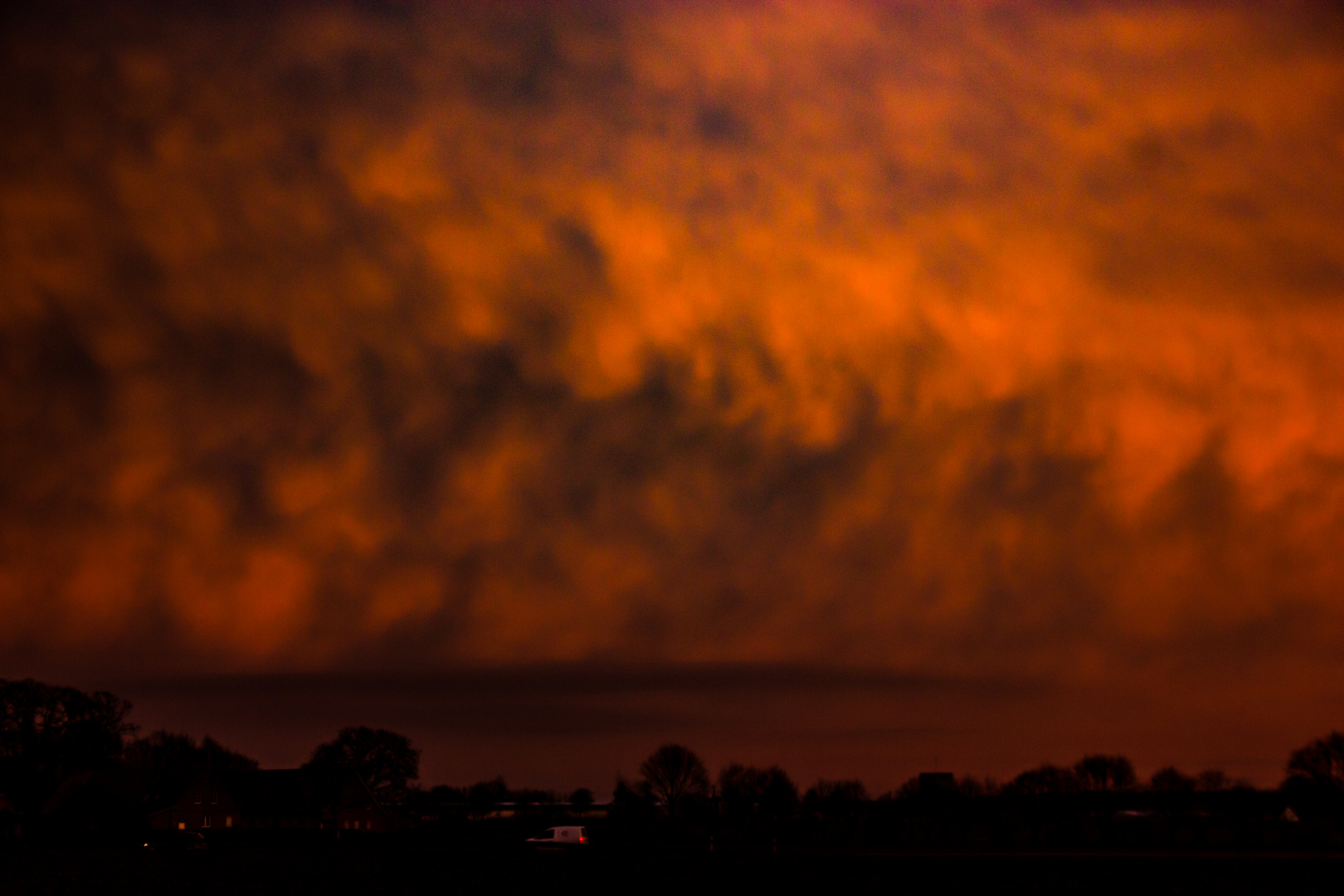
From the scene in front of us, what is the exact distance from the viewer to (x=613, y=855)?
251 ft

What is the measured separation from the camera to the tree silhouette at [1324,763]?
167250 millimetres

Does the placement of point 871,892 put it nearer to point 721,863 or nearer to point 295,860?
point 721,863

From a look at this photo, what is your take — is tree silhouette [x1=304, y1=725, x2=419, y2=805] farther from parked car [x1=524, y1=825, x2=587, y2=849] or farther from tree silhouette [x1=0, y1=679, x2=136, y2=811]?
parked car [x1=524, y1=825, x2=587, y2=849]

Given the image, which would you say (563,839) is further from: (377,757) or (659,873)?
(377,757)

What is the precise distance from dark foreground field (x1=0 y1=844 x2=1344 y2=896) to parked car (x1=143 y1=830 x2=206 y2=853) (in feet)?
25.5

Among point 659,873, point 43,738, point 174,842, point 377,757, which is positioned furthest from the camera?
point 377,757

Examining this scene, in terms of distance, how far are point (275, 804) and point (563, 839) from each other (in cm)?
7576

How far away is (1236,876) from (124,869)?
51936mm

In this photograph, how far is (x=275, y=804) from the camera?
151250 mm

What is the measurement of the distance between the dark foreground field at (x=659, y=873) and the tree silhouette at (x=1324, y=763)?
110211mm

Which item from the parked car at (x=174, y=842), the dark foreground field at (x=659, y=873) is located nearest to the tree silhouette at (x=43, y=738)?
the parked car at (x=174, y=842)

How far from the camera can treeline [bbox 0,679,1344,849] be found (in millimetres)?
96375

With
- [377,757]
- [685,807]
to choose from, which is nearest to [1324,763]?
[685,807]

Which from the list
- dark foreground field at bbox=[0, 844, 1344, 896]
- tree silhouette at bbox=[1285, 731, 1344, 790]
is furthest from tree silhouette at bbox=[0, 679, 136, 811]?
tree silhouette at bbox=[1285, 731, 1344, 790]
